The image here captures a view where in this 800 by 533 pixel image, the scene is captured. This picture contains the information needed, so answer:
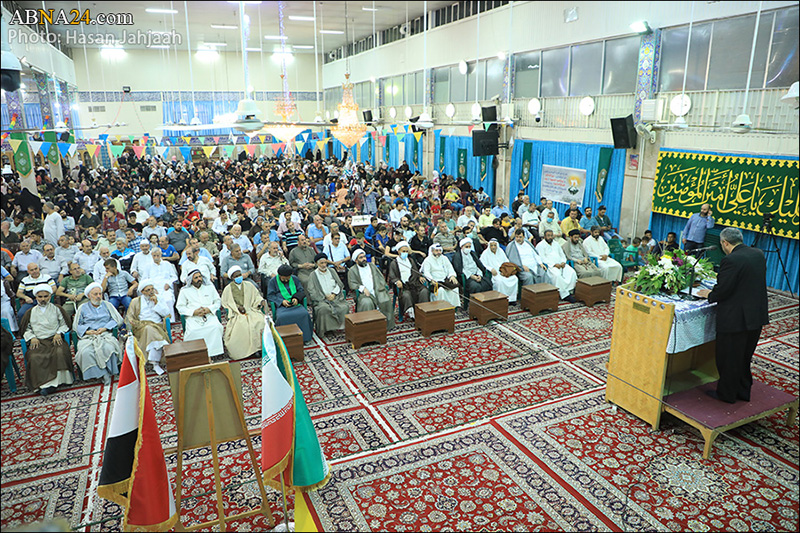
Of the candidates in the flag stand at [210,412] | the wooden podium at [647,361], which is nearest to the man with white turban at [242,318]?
the flag stand at [210,412]

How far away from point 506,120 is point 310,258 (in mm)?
8945

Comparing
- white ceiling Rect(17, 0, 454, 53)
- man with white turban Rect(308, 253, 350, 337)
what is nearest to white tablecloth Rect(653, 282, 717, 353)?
man with white turban Rect(308, 253, 350, 337)

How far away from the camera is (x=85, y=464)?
4512 millimetres

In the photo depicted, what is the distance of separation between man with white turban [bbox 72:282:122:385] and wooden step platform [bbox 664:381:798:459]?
579 centimetres

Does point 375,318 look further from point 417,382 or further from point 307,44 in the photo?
point 307,44

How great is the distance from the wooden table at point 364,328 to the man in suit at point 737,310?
12.4ft

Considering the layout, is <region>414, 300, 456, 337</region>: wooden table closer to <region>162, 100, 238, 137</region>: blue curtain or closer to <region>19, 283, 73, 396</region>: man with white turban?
<region>19, 283, 73, 396</region>: man with white turban

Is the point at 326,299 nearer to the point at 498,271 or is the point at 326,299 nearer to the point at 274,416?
the point at 498,271

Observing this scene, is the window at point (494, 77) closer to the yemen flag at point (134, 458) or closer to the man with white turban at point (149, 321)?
the man with white turban at point (149, 321)

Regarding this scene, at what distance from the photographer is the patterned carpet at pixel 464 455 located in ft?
12.6

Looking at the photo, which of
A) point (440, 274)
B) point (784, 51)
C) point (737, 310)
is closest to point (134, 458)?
point (737, 310)

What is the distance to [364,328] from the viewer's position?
6805 millimetres

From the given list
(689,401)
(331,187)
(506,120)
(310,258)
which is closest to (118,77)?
(331,187)

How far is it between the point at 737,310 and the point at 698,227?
556cm
